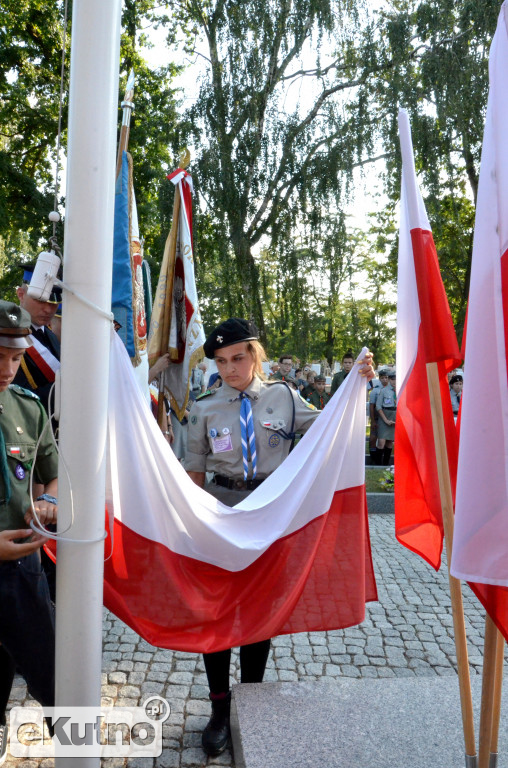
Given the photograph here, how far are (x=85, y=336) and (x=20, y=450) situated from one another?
101cm

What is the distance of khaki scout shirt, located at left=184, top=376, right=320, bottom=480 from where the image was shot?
3.50m

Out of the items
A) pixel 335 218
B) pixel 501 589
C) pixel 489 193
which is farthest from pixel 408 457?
pixel 335 218

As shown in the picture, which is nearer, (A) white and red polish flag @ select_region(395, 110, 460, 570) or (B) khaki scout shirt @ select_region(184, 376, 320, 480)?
(A) white and red polish flag @ select_region(395, 110, 460, 570)

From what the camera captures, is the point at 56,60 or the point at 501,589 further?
the point at 56,60

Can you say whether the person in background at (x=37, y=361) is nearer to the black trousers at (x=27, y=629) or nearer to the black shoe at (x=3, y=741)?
the black trousers at (x=27, y=629)

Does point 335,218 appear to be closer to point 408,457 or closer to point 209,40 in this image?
point 209,40

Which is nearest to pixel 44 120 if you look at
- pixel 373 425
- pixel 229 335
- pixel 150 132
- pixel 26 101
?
pixel 26 101

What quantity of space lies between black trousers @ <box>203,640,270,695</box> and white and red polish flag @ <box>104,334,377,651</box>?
0.92 feet

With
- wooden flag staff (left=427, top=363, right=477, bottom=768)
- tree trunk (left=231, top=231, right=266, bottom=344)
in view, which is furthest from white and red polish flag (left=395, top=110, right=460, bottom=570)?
tree trunk (left=231, top=231, right=266, bottom=344)

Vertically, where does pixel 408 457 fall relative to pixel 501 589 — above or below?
above

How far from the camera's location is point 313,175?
697 inches

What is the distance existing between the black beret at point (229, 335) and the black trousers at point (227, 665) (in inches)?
57.7

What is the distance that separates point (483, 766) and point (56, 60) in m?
21.7

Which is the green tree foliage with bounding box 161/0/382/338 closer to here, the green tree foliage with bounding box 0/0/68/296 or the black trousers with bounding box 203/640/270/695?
the green tree foliage with bounding box 0/0/68/296
